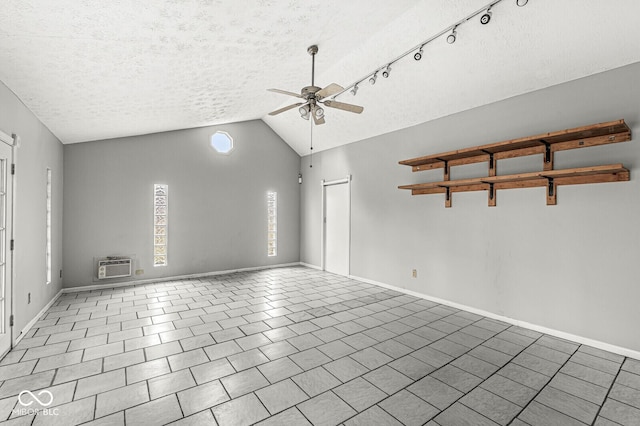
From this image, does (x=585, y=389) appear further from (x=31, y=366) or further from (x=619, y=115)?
(x=31, y=366)

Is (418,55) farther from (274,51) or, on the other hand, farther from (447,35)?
(274,51)

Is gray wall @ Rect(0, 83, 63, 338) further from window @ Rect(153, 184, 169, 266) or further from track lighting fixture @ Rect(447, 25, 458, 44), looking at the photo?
track lighting fixture @ Rect(447, 25, 458, 44)

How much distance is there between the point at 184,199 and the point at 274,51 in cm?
379

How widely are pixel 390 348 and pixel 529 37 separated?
Answer: 3.32 meters

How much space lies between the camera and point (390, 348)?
2996 millimetres

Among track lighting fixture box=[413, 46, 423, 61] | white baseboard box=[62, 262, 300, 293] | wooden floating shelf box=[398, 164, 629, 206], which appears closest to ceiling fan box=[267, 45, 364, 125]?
track lighting fixture box=[413, 46, 423, 61]

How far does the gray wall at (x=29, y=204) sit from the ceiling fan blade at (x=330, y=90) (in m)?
2.85

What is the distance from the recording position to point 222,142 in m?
6.55

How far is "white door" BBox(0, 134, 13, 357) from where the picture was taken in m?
2.71

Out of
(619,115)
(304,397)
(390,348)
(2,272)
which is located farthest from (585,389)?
(2,272)

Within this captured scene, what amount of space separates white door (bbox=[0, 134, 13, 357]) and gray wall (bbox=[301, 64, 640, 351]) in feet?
15.7

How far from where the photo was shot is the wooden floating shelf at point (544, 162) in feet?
9.43

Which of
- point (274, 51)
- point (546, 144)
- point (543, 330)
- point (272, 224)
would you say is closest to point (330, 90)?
point (274, 51)

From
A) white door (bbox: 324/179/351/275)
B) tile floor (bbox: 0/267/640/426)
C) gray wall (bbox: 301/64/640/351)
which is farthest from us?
white door (bbox: 324/179/351/275)
